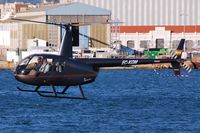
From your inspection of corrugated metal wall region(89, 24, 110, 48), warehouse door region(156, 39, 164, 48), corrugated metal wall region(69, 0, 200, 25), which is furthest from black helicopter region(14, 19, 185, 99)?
corrugated metal wall region(69, 0, 200, 25)

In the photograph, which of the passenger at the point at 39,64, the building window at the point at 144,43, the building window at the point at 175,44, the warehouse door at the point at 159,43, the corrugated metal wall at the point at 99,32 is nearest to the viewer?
the passenger at the point at 39,64

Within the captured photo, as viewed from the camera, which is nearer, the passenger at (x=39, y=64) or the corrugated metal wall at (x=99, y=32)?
the passenger at (x=39, y=64)

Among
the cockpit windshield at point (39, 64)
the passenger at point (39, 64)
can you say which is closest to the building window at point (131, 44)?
the cockpit windshield at point (39, 64)

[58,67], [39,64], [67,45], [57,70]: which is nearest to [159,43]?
[67,45]

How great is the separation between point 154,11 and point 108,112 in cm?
9989

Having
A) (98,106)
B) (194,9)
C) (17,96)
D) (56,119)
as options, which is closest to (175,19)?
(194,9)

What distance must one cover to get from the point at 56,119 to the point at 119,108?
949 cm

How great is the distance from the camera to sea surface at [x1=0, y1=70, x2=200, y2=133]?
158ft

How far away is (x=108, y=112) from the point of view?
5797 centimetres

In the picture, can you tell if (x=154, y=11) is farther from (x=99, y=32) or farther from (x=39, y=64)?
(x=39, y=64)

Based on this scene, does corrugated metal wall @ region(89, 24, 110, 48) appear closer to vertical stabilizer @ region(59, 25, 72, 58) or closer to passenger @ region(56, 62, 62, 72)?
vertical stabilizer @ region(59, 25, 72, 58)

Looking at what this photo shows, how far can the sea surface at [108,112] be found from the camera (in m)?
48.2

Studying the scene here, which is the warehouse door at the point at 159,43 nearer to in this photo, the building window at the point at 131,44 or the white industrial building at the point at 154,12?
the building window at the point at 131,44

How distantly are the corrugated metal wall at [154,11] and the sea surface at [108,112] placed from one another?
7210cm
